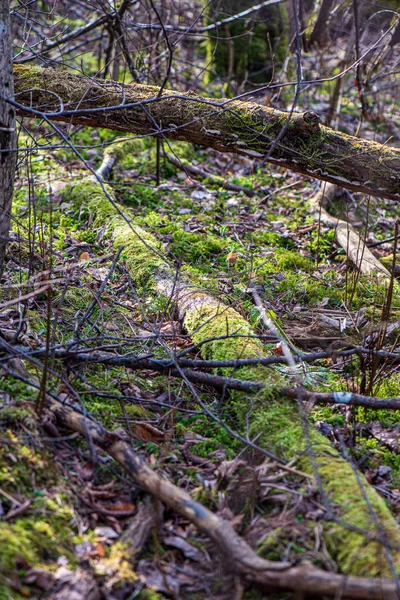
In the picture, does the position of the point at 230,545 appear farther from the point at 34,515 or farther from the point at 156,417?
the point at 156,417

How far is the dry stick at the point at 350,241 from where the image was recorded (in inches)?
213

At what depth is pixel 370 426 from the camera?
3.46 meters

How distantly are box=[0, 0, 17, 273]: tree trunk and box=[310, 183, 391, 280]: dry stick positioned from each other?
2.73 m

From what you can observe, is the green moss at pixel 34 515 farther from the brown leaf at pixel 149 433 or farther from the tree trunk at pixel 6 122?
the tree trunk at pixel 6 122

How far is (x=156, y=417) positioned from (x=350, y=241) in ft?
11.4

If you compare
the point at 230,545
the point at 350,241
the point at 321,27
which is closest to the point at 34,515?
the point at 230,545

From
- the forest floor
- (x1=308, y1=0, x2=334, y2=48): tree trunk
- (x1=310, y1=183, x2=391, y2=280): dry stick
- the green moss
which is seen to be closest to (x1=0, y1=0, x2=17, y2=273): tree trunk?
the forest floor

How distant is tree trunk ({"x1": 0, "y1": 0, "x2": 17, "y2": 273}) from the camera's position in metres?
3.06

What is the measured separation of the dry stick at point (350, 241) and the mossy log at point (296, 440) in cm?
139

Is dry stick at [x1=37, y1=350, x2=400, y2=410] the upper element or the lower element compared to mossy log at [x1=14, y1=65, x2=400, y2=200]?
lower

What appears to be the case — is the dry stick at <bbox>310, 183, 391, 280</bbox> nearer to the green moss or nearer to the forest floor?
the forest floor

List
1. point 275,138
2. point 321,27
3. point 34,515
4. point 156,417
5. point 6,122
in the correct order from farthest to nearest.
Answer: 1. point 321,27
2. point 275,138
3. point 156,417
4. point 6,122
5. point 34,515

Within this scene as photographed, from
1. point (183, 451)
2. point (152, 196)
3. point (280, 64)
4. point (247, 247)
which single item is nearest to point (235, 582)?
point (183, 451)

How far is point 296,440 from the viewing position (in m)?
2.98
